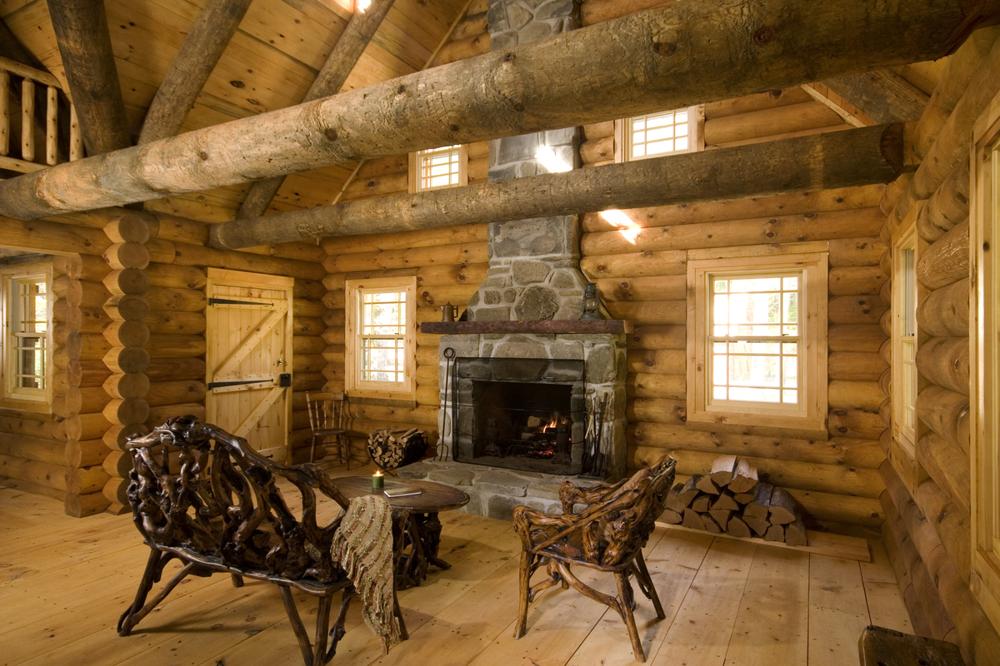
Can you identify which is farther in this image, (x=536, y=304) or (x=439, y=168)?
(x=439, y=168)

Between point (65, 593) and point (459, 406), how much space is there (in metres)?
3.38

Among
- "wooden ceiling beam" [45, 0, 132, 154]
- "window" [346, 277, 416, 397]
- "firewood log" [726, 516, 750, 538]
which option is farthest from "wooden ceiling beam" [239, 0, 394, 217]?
"firewood log" [726, 516, 750, 538]

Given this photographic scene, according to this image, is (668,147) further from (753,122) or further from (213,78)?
(213,78)

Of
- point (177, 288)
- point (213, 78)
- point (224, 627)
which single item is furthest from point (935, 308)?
point (177, 288)

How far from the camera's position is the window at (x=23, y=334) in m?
6.12

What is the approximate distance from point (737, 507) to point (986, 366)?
2.98 m

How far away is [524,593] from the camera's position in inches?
119

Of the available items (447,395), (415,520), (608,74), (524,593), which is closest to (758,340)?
(447,395)

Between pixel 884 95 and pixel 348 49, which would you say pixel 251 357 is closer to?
pixel 348 49

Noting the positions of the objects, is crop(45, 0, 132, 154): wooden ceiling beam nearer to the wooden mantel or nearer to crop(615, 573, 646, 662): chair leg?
the wooden mantel

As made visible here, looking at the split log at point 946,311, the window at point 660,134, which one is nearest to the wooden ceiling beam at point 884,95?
the split log at point 946,311

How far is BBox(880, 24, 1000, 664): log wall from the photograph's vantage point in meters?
1.97

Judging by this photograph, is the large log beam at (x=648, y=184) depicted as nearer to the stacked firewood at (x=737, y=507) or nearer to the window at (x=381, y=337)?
the window at (x=381, y=337)

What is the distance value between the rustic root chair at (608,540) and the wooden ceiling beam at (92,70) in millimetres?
3856
